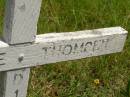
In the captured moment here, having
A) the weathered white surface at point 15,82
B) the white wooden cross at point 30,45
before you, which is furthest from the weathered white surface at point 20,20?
the weathered white surface at point 15,82

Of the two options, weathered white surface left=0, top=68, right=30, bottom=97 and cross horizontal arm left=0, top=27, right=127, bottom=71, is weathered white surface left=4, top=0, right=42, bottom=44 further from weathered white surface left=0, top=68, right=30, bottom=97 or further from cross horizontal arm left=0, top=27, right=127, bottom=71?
weathered white surface left=0, top=68, right=30, bottom=97

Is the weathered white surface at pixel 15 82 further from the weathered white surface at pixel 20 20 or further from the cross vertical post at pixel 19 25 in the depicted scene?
the weathered white surface at pixel 20 20

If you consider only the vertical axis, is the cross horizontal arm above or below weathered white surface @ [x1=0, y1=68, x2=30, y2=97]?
above

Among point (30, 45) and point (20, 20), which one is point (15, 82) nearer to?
point (30, 45)

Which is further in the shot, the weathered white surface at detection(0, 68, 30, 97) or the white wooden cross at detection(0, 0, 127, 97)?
the weathered white surface at detection(0, 68, 30, 97)

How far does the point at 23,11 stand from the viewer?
164cm

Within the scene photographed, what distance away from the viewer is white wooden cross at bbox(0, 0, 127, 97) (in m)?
1.65

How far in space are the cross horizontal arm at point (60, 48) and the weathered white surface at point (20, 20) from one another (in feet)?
0.12

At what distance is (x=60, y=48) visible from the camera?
182 cm

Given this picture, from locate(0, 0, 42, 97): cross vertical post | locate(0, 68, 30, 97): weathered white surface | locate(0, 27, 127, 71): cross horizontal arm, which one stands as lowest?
locate(0, 68, 30, 97): weathered white surface

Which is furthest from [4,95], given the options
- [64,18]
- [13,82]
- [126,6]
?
[126,6]

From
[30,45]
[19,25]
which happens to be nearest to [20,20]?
[19,25]

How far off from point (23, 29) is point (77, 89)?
935 millimetres

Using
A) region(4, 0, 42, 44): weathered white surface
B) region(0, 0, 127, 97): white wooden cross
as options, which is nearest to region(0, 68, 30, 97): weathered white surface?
region(0, 0, 127, 97): white wooden cross
